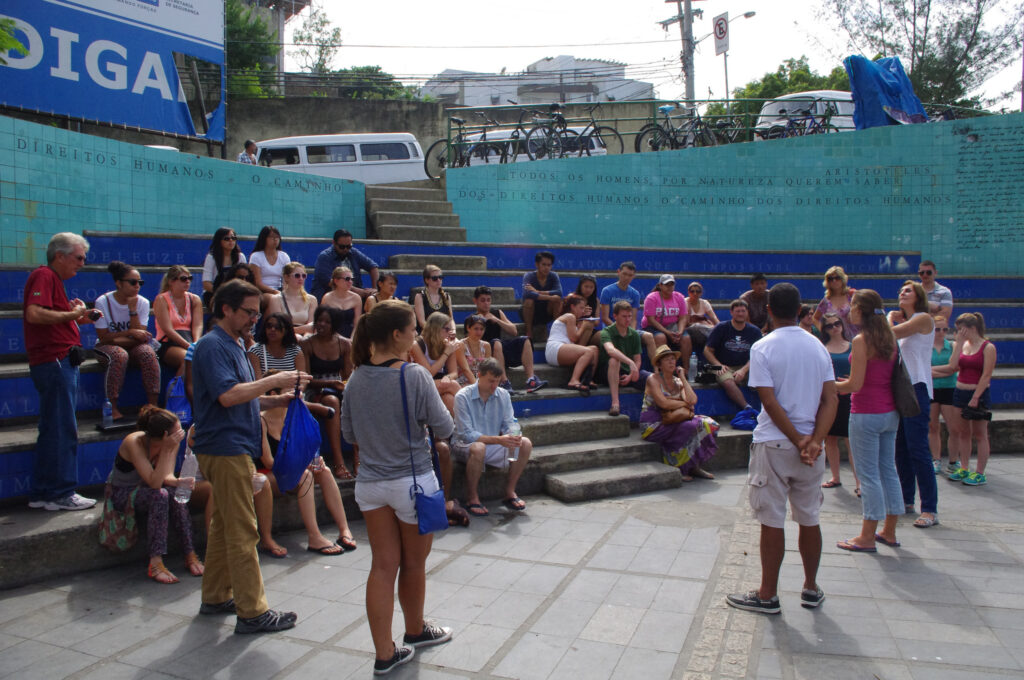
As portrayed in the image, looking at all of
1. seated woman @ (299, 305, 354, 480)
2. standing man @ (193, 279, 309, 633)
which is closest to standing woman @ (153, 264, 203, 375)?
seated woman @ (299, 305, 354, 480)

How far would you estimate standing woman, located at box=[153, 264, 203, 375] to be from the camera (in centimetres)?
618

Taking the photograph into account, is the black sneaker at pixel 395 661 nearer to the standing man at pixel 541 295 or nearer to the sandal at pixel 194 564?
the sandal at pixel 194 564

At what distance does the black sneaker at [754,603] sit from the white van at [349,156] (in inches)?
556

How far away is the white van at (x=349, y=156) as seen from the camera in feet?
54.3

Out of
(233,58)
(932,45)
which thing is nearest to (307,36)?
(233,58)

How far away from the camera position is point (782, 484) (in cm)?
401

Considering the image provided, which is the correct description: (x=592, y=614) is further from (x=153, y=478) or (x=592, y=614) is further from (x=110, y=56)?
(x=110, y=56)

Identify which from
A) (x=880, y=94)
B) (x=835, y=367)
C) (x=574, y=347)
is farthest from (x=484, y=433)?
(x=880, y=94)

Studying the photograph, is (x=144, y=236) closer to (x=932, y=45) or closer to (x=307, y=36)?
(x=932, y=45)

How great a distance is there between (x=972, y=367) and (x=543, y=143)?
8943 mm

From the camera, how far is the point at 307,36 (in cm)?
3850

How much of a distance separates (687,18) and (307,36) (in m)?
24.6

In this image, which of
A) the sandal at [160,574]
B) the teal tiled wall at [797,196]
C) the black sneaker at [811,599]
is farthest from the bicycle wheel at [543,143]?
the black sneaker at [811,599]

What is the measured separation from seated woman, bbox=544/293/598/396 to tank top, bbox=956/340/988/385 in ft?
11.7
